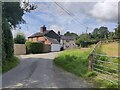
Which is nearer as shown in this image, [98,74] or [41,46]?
[98,74]

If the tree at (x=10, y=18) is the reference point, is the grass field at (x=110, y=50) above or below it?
below

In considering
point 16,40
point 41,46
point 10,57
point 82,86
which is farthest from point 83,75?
point 16,40

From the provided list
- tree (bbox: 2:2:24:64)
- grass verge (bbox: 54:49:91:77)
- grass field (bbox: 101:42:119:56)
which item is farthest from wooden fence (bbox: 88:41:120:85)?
tree (bbox: 2:2:24:64)

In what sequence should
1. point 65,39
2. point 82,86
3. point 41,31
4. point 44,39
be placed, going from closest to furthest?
1. point 82,86
2. point 44,39
3. point 41,31
4. point 65,39

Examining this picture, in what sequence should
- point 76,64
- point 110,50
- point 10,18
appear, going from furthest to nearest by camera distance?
point 110,50, point 10,18, point 76,64

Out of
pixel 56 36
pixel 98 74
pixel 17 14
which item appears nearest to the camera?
pixel 98 74

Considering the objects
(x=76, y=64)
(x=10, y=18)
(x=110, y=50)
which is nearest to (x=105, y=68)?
(x=76, y=64)

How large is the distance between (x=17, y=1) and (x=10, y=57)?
18.3ft

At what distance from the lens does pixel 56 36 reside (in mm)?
82000

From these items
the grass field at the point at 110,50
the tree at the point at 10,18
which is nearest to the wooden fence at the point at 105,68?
the grass field at the point at 110,50

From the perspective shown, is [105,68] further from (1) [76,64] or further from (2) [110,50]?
(2) [110,50]

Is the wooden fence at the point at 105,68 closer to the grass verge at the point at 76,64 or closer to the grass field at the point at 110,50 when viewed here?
the grass verge at the point at 76,64

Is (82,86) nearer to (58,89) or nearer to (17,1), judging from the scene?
(58,89)

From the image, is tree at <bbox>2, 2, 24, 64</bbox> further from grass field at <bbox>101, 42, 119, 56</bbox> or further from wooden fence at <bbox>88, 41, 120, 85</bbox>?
wooden fence at <bbox>88, 41, 120, 85</bbox>
